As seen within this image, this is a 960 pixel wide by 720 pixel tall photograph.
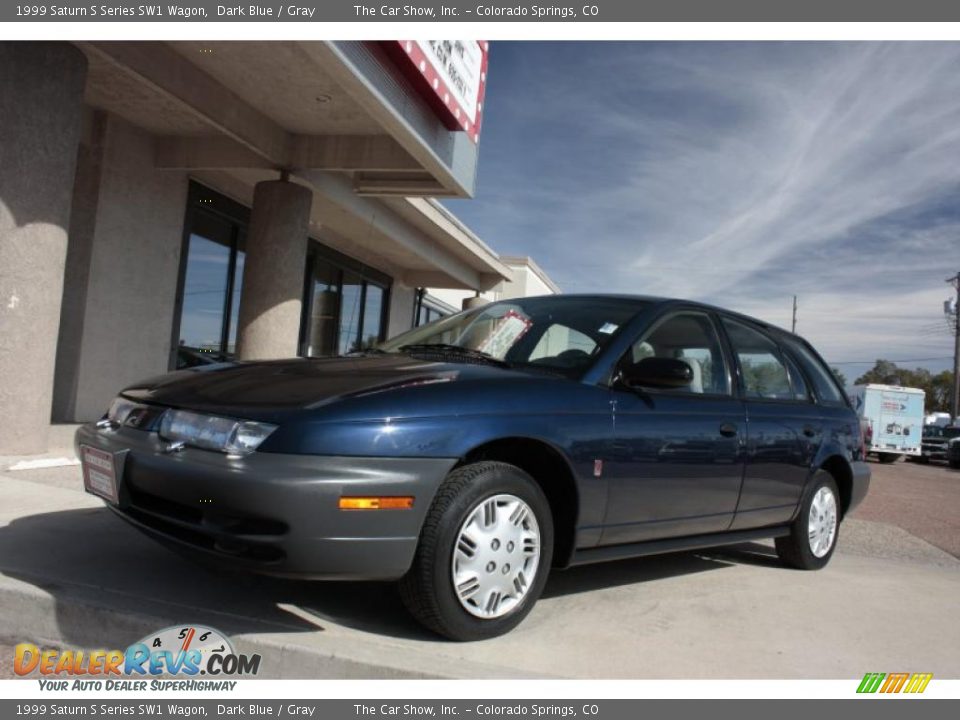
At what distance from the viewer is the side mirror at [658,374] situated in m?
3.40

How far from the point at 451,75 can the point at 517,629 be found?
265 inches

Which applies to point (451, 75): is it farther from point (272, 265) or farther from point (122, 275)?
point (122, 275)

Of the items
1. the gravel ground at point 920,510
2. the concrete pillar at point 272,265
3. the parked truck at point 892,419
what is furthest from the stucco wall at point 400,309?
the parked truck at point 892,419

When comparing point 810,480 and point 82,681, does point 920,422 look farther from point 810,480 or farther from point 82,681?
point 82,681

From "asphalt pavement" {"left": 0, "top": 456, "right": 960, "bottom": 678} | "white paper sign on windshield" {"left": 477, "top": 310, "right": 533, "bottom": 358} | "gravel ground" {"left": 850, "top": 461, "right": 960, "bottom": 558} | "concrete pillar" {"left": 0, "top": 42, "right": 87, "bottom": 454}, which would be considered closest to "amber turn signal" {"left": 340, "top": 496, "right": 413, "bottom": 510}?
"asphalt pavement" {"left": 0, "top": 456, "right": 960, "bottom": 678}

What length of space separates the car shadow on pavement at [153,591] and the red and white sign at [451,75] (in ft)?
15.8

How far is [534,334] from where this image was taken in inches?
149

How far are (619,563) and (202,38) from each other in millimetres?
5238

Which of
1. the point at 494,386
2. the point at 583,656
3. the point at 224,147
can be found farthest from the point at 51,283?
the point at 583,656

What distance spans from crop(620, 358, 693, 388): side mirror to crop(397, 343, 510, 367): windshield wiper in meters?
0.57

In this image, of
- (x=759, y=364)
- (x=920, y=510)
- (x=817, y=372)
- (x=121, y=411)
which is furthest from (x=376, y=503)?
(x=920, y=510)

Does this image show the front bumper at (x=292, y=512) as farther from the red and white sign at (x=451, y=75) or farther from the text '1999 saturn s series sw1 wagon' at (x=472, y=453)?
the red and white sign at (x=451, y=75)

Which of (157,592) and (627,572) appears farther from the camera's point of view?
(627,572)

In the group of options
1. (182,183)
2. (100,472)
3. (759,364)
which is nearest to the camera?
(100,472)
